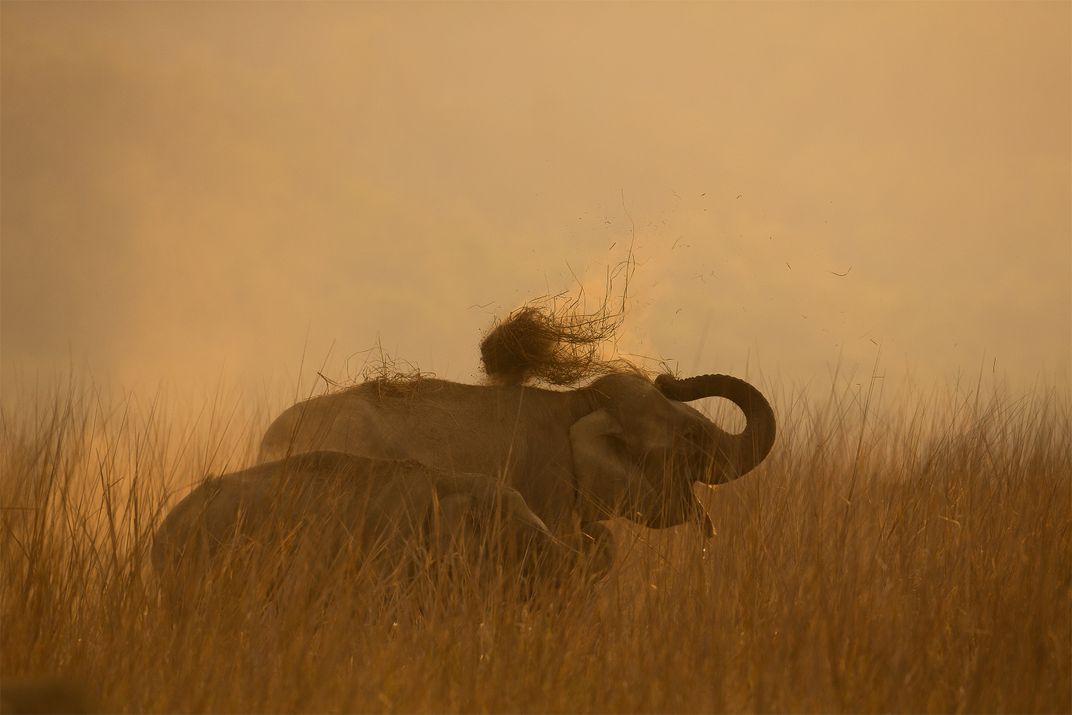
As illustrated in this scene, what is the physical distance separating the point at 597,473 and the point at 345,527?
2.11 meters

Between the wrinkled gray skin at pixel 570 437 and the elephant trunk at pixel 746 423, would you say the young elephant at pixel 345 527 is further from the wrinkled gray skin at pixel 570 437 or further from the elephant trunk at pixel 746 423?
the elephant trunk at pixel 746 423

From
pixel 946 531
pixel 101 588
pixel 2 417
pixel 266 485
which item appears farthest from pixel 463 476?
pixel 2 417

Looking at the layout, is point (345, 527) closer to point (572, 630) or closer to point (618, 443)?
point (572, 630)

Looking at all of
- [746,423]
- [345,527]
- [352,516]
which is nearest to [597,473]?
[746,423]

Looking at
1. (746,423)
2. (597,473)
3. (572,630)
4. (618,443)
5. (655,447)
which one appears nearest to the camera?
(572,630)

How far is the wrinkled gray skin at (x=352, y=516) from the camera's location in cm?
467

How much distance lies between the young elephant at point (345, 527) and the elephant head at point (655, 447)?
4.21ft

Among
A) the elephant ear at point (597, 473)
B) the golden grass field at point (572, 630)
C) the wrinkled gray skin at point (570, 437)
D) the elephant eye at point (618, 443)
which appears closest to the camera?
the golden grass field at point (572, 630)

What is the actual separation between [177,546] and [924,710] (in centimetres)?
270

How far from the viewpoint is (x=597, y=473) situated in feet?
21.5

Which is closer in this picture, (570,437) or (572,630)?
(572,630)

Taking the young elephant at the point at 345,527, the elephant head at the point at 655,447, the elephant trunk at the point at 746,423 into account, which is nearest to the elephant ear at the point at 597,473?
the elephant head at the point at 655,447

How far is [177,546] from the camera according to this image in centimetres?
482

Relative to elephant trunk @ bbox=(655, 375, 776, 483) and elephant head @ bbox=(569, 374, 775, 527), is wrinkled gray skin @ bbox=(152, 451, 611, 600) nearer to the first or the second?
elephant head @ bbox=(569, 374, 775, 527)
